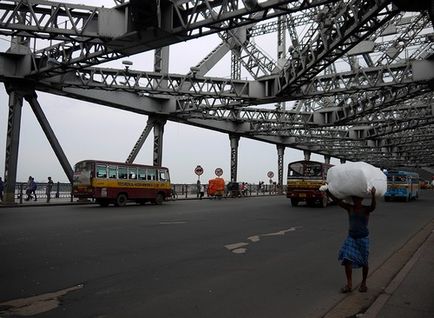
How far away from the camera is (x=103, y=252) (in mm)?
9727

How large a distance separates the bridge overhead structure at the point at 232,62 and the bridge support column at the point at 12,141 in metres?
0.06

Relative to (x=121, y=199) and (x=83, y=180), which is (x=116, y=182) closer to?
(x=121, y=199)

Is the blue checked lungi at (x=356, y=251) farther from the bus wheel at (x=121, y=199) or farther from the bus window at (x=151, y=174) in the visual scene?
the bus window at (x=151, y=174)

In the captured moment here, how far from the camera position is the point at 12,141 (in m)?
26.8

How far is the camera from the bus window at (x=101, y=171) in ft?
85.2

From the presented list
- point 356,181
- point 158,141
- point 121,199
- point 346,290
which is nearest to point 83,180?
point 121,199

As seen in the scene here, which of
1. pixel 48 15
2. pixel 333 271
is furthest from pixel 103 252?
pixel 48 15

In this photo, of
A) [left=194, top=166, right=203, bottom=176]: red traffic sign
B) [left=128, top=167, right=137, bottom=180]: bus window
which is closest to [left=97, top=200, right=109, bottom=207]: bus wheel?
[left=128, top=167, right=137, bottom=180]: bus window

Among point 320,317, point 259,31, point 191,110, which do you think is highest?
point 259,31

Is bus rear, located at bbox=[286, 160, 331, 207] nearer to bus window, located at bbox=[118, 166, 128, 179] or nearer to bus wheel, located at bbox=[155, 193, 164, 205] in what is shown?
bus wheel, located at bbox=[155, 193, 164, 205]

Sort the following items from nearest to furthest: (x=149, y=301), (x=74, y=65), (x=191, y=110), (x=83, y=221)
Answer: (x=149, y=301) < (x=83, y=221) < (x=74, y=65) < (x=191, y=110)

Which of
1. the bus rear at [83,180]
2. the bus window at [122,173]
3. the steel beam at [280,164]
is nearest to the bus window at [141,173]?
the bus window at [122,173]

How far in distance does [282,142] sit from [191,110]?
27368 mm

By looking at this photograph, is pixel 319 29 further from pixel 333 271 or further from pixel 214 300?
pixel 214 300
